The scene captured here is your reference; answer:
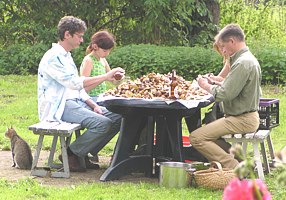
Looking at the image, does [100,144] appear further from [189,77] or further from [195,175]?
[189,77]

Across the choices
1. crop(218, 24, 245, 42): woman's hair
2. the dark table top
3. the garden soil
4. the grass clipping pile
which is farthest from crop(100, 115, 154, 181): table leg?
crop(218, 24, 245, 42): woman's hair

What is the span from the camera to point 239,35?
586cm

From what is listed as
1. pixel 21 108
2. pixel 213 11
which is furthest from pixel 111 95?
pixel 213 11

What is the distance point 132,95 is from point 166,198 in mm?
1077

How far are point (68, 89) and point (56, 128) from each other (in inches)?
22.6

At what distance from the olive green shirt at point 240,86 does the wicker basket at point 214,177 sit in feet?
1.77

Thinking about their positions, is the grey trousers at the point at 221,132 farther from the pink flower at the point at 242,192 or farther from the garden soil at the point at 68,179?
the pink flower at the point at 242,192

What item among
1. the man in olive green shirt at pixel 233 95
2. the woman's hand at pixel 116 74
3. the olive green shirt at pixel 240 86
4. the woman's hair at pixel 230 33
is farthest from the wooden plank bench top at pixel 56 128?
the woman's hair at pixel 230 33

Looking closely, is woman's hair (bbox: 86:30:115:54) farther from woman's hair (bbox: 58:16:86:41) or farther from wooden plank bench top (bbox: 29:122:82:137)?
wooden plank bench top (bbox: 29:122:82:137)

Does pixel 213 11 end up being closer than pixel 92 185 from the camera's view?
No

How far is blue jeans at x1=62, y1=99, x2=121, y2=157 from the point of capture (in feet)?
21.0

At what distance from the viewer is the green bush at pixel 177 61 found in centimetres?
1358

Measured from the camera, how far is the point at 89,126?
6.45 meters

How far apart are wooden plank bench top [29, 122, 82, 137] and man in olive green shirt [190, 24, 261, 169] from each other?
42.2 inches
